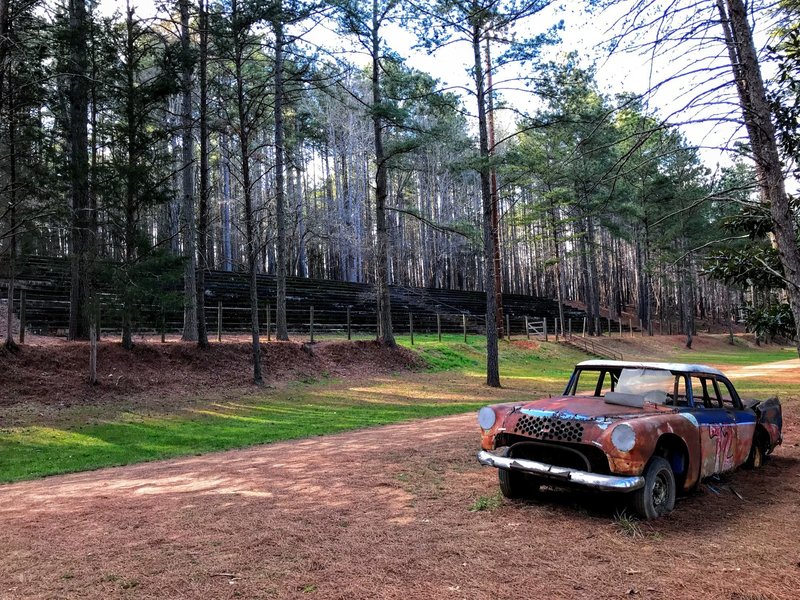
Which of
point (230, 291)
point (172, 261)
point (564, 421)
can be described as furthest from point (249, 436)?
point (230, 291)

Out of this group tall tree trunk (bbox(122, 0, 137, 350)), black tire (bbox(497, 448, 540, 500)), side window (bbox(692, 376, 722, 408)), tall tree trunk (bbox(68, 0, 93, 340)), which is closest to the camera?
black tire (bbox(497, 448, 540, 500))

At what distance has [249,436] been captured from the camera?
11016mm

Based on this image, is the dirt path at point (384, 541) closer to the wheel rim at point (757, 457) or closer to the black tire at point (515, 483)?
the wheel rim at point (757, 457)

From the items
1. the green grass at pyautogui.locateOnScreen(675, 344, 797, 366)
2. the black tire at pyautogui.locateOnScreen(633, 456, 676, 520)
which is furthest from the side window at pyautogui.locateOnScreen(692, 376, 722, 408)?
the green grass at pyautogui.locateOnScreen(675, 344, 797, 366)

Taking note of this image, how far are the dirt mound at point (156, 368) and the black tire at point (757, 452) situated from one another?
13.4m

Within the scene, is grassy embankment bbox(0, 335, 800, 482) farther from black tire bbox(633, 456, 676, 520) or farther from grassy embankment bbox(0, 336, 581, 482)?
black tire bbox(633, 456, 676, 520)

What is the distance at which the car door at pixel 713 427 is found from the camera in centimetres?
511

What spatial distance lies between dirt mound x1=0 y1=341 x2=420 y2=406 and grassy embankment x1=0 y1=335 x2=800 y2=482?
0.97 m

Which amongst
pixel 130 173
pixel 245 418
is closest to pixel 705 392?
pixel 245 418

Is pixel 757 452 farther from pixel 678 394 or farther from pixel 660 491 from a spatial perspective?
pixel 660 491

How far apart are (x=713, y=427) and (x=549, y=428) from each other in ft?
5.76

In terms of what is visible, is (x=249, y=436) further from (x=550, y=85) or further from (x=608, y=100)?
(x=608, y=100)

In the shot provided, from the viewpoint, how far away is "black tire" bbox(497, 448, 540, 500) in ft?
16.8

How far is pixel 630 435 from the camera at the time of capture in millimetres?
4301
